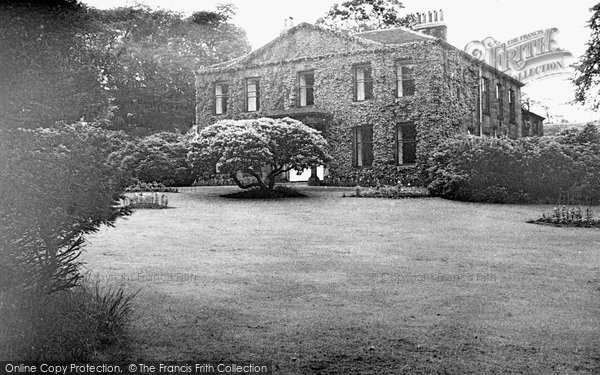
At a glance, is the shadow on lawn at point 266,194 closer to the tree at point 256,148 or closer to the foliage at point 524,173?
the tree at point 256,148

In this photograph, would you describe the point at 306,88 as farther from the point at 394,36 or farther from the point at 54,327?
the point at 54,327

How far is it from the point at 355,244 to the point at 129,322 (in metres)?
5.01

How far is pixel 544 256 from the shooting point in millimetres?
8180

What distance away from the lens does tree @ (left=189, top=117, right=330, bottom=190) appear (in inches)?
657

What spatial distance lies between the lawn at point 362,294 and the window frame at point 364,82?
12.9m

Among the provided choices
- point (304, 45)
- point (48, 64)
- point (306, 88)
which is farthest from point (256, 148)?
point (48, 64)

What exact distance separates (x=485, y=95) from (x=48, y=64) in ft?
81.5

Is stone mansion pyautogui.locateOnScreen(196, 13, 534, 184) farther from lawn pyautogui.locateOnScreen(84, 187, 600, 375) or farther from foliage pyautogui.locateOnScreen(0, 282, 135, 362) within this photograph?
foliage pyautogui.locateOnScreen(0, 282, 135, 362)

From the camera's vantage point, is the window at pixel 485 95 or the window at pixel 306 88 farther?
the window at pixel 485 95

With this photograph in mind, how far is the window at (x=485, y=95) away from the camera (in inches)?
1011

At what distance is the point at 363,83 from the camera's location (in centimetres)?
2378

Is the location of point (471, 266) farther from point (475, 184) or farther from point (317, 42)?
point (317, 42)
